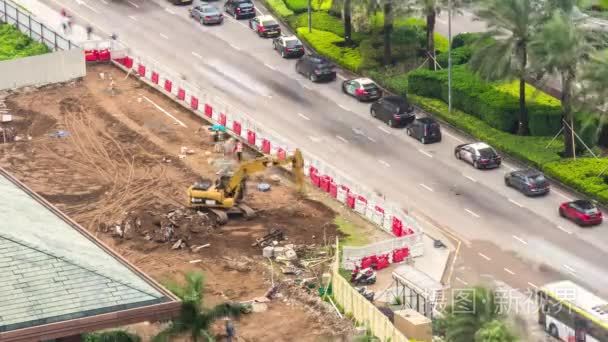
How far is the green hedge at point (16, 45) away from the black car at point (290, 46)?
62.7ft

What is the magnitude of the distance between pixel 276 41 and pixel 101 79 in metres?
14.3

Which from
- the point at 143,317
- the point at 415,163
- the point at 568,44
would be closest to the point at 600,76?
the point at 568,44

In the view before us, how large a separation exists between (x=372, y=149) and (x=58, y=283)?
2051 inches

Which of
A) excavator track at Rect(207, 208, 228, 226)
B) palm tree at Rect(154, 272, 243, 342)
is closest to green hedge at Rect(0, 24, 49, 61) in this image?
excavator track at Rect(207, 208, 228, 226)

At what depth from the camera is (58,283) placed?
218 ft

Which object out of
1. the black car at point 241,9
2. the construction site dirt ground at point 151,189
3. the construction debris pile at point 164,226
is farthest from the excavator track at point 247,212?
the black car at point 241,9

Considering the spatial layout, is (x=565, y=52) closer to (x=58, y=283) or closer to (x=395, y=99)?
(x=395, y=99)

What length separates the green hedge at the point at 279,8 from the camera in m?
141

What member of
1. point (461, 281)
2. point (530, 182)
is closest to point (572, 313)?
point (461, 281)

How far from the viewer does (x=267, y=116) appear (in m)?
122

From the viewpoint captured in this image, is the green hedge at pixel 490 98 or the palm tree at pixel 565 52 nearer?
the palm tree at pixel 565 52

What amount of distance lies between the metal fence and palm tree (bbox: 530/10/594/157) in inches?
1577

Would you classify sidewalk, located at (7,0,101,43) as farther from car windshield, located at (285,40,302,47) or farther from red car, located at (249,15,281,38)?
car windshield, located at (285,40,302,47)

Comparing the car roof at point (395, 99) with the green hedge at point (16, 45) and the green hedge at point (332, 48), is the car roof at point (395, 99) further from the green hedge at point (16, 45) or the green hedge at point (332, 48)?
the green hedge at point (16, 45)
